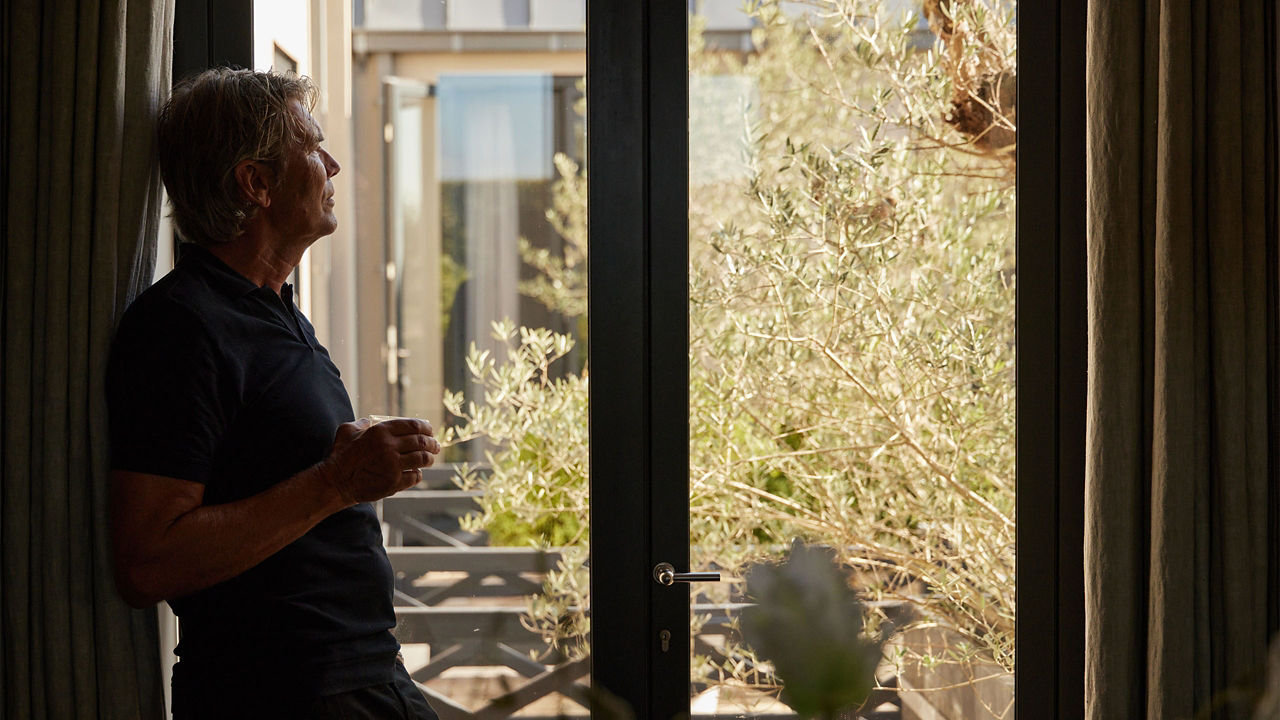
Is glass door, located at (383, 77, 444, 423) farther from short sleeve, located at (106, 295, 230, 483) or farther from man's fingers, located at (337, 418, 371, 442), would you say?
short sleeve, located at (106, 295, 230, 483)

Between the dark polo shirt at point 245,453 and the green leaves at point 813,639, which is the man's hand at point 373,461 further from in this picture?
A: the green leaves at point 813,639

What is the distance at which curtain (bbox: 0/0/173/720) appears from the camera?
158 cm

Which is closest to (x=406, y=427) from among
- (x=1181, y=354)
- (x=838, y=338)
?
(x=838, y=338)

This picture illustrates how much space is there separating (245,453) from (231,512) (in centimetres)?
11

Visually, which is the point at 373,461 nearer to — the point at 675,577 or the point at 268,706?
the point at 268,706

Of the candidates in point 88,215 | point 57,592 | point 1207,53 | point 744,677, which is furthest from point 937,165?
point 57,592

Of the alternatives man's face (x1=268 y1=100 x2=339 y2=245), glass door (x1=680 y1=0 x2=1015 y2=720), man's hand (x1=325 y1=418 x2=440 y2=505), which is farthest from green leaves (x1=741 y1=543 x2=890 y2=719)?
glass door (x1=680 y1=0 x2=1015 y2=720)

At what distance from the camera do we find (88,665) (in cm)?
158

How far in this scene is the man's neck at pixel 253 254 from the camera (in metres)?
1.54

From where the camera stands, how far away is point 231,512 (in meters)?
1.35

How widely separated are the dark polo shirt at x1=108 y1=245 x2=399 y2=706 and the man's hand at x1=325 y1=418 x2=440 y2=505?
0.08m

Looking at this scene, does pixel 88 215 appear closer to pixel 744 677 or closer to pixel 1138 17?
pixel 744 677

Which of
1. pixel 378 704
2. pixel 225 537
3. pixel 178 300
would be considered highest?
pixel 178 300

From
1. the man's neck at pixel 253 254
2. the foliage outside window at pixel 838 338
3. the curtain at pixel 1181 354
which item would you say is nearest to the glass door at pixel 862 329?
the foliage outside window at pixel 838 338
